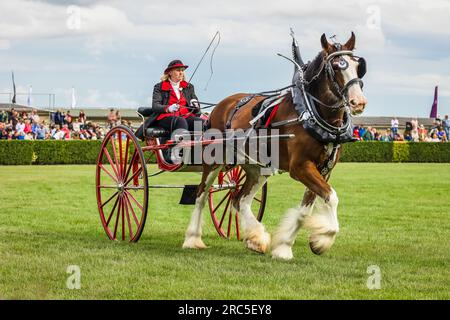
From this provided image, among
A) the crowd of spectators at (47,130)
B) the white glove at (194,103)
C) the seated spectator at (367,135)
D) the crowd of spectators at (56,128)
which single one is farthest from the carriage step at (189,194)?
the seated spectator at (367,135)

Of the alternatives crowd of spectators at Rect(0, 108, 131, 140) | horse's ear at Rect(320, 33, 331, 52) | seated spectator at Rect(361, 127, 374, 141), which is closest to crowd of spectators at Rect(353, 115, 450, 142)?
seated spectator at Rect(361, 127, 374, 141)

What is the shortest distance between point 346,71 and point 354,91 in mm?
264

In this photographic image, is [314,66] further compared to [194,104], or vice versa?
[194,104]

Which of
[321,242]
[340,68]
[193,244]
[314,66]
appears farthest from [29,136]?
[340,68]

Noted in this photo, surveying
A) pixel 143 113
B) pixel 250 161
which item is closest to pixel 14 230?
pixel 143 113

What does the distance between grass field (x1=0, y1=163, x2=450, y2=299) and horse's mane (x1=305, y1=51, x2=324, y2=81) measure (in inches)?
70.4

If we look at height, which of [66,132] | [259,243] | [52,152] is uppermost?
[66,132]

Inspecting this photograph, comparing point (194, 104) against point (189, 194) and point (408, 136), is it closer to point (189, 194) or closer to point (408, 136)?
point (189, 194)

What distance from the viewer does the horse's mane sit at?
7680 mm

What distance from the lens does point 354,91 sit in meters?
7.16

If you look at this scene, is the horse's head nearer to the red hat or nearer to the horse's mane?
the horse's mane

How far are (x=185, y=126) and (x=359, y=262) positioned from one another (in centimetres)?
263
